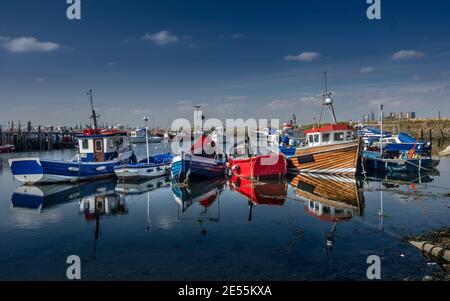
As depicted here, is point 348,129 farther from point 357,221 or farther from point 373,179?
point 357,221

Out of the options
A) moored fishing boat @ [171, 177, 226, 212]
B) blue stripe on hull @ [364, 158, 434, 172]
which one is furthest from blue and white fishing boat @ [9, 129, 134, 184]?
blue stripe on hull @ [364, 158, 434, 172]

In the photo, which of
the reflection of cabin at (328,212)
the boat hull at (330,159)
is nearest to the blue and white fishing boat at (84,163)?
the boat hull at (330,159)

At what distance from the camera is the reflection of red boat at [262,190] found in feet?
70.2

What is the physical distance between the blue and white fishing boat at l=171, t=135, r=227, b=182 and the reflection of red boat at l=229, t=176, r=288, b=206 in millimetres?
1957

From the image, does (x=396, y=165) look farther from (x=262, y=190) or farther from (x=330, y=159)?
(x=262, y=190)

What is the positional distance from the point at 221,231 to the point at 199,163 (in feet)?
48.8

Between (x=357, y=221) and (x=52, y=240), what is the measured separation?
43.0 feet

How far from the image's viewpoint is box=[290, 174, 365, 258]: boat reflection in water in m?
16.5

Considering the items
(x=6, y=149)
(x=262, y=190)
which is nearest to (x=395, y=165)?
(x=262, y=190)

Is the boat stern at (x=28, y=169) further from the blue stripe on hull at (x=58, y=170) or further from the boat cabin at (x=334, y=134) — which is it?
the boat cabin at (x=334, y=134)

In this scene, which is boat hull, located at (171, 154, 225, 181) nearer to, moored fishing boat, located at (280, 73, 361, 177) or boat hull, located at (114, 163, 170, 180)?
boat hull, located at (114, 163, 170, 180)

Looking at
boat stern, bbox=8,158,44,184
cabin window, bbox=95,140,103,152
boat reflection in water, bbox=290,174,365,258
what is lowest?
boat reflection in water, bbox=290,174,365,258

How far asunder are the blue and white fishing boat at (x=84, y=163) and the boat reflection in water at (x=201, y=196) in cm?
777

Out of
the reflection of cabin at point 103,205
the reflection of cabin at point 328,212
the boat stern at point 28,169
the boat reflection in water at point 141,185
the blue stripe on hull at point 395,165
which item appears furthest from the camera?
the blue stripe on hull at point 395,165
